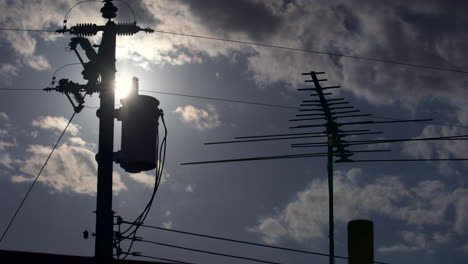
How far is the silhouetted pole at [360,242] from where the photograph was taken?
5316mm

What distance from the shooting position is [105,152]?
12.3 metres

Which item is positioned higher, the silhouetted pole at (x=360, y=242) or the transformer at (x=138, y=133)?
the transformer at (x=138, y=133)

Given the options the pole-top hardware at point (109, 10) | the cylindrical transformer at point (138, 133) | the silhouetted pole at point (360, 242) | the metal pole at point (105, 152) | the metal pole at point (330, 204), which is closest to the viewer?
the silhouetted pole at point (360, 242)

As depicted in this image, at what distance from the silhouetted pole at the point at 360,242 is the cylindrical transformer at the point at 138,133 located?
294 inches

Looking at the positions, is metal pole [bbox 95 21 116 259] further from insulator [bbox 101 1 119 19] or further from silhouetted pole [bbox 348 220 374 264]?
silhouetted pole [bbox 348 220 374 264]

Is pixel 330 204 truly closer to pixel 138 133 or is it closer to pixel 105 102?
pixel 138 133

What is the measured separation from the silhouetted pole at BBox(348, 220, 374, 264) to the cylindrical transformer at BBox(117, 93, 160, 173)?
24.5 ft

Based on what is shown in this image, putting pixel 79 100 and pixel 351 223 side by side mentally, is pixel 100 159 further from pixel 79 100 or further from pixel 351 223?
pixel 351 223

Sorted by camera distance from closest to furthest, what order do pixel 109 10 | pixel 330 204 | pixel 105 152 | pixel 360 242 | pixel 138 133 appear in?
pixel 360 242, pixel 105 152, pixel 138 133, pixel 109 10, pixel 330 204

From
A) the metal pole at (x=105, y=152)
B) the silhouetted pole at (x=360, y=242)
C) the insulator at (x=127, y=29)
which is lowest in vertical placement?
the silhouetted pole at (x=360, y=242)

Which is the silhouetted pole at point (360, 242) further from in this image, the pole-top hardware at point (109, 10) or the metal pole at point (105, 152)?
the pole-top hardware at point (109, 10)

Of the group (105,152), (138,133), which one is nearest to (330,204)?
(138,133)

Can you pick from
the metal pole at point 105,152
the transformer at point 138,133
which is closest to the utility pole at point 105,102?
the metal pole at point 105,152

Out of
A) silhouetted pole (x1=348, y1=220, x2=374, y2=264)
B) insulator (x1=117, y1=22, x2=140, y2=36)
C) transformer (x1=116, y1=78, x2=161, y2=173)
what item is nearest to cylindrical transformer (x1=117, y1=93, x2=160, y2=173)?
transformer (x1=116, y1=78, x2=161, y2=173)
